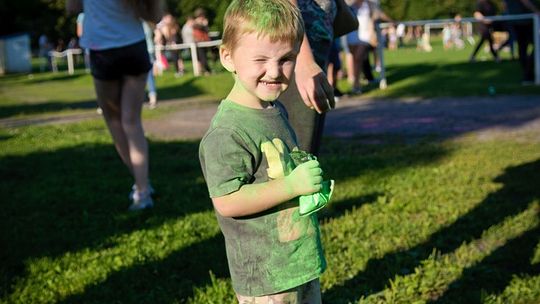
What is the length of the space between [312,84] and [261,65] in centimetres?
72

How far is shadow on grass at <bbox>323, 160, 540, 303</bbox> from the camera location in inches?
136

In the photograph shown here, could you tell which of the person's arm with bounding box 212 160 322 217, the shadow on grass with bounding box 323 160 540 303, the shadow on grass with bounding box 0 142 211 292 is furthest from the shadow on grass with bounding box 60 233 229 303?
the person's arm with bounding box 212 160 322 217

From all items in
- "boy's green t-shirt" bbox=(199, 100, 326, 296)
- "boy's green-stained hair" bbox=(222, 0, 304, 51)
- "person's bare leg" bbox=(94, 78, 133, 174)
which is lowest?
"person's bare leg" bbox=(94, 78, 133, 174)

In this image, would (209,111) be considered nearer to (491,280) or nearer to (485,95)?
(485,95)

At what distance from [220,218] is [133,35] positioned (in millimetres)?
3229

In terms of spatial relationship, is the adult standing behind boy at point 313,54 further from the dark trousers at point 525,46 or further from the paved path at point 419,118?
the dark trousers at point 525,46

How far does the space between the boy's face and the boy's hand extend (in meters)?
0.23

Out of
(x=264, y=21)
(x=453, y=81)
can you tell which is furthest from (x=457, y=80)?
(x=264, y=21)

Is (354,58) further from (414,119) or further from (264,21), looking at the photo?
(264,21)

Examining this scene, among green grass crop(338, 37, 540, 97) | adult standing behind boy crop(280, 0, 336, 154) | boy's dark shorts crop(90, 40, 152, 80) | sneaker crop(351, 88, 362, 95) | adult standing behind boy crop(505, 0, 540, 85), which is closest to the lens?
adult standing behind boy crop(280, 0, 336, 154)

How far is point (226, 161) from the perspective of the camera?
6.36 feet

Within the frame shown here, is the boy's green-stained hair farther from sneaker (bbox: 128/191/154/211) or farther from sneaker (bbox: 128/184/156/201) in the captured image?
sneaker (bbox: 128/184/156/201)

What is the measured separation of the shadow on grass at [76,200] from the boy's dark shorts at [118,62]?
0.97 m

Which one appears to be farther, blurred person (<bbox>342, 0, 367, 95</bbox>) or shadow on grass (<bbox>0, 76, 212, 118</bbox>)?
shadow on grass (<bbox>0, 76, 212, 118</bbox>)
